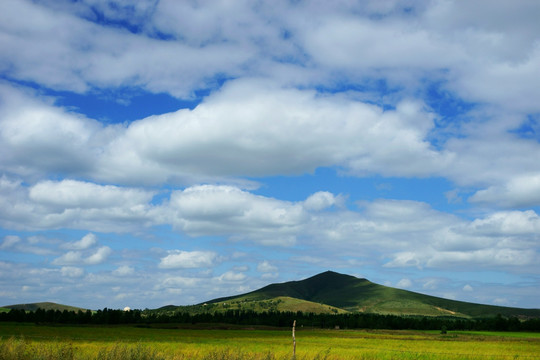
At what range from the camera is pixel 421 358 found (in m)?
59.4

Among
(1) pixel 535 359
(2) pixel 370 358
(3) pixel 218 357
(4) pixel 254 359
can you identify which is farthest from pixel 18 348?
(1) pixel 535 359

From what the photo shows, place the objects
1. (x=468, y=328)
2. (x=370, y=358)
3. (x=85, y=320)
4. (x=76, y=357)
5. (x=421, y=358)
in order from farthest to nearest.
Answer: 1. (x=468, y=328)
2. (x=85, y=320)
3. (x=421, y=358)
4. (x=370, y=358)
5. (x=76, y=357)

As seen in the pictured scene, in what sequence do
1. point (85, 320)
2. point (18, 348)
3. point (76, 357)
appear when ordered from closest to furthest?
point (76, 357)
point (18, 348)
point (85, 320)

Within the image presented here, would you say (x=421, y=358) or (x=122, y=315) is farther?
(x=122, y=315)

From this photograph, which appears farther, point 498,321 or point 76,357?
point 498,321

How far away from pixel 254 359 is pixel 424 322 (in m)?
191

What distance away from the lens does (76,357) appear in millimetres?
21750

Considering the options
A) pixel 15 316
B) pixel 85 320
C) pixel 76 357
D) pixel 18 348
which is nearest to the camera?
pixel 76 357

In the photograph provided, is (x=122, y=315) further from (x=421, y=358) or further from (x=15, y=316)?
(x=421, y=358)

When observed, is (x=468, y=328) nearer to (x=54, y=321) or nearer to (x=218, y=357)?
(x=54, y=321)

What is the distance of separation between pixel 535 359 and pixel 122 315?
160 metres

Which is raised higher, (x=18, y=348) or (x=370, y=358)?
(x=18, y=348)

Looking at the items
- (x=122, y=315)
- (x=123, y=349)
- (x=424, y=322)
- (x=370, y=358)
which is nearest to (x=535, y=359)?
(x=370, y=358)

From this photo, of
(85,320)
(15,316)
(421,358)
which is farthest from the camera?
(85,320)
